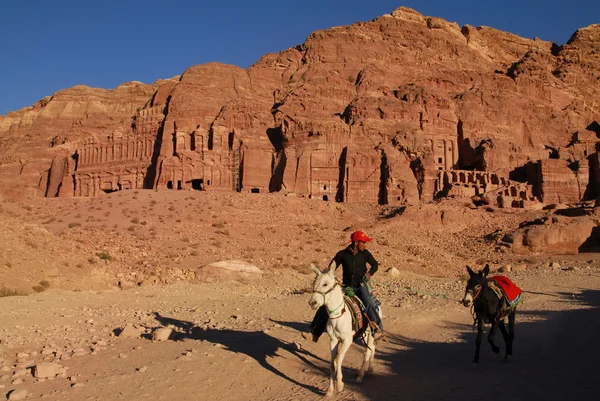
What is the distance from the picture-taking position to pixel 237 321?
11016 millimetres

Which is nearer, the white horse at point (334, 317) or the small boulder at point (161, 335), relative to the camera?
the white horse at point (334, 317)

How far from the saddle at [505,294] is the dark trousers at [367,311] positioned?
7.18 ft

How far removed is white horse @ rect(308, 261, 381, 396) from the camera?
20.4 feet

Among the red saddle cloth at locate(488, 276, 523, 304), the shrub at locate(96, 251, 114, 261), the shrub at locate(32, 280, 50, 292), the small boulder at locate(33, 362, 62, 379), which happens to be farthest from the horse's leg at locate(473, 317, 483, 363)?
the shrub at locate(96, 251, 114, 261)

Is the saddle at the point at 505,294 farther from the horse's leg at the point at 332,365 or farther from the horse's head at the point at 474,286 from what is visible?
the horse's leg at the point at 332,365

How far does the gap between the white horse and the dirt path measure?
295 millimetres

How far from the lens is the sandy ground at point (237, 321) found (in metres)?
6.66

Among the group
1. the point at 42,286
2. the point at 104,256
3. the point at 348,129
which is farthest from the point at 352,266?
the point at 348,129

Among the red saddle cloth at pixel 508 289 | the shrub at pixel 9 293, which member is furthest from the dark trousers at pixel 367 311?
the shrub at pixel 9 293

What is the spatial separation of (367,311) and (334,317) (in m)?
0.85

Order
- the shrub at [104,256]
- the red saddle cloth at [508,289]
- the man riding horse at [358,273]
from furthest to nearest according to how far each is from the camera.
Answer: the shrub at [104,256], the red saddle cloth at [508,289], the man riding horse at [358,273]

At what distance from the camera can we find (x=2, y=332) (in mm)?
9594

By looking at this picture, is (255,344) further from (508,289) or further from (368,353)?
(508,289)

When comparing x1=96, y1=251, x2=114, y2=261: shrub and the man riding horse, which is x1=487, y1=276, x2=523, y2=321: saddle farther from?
x1=96, y1=251, x2=114, y2=261: shrub
